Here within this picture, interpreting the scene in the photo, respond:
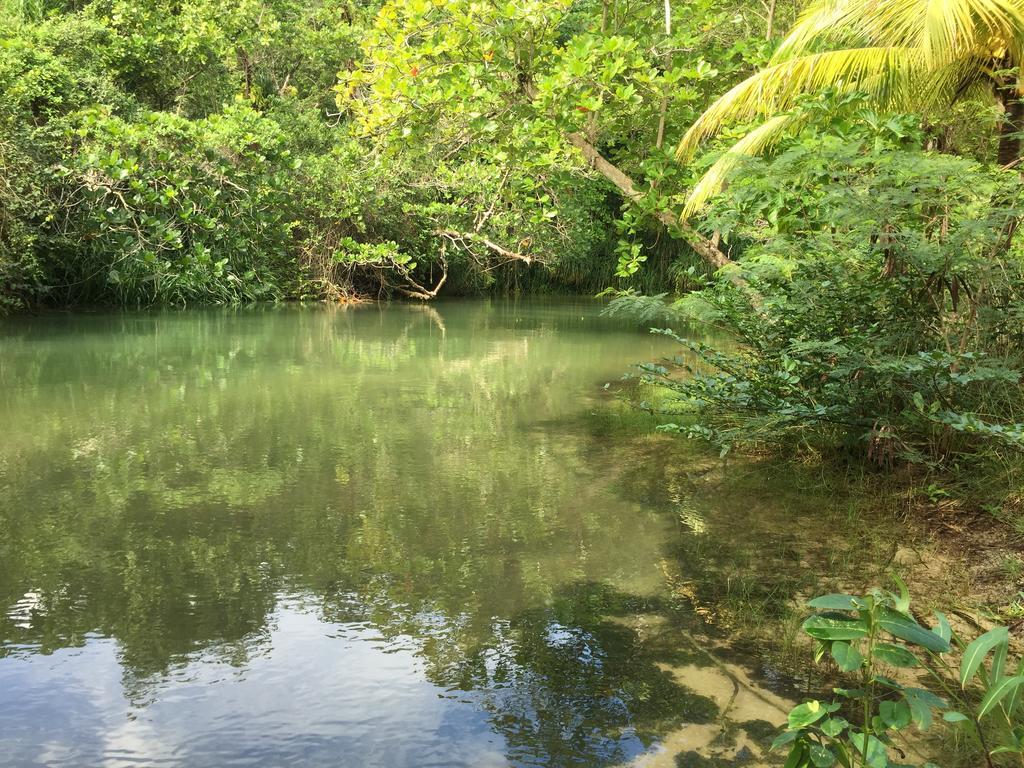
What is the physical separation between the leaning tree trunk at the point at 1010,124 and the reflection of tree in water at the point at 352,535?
2.90 m

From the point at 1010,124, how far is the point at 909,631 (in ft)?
15.7

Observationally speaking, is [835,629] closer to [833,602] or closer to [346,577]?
[833,602]

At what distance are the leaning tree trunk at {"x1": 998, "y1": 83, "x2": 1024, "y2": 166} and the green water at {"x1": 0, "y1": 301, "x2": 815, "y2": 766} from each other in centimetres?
267

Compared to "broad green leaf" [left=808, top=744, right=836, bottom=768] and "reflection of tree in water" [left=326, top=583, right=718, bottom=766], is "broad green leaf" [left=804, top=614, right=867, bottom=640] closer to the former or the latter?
"broad green leaf" [left=808, top=744, right=836, bottom=768]

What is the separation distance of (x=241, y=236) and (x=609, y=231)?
29.5ft

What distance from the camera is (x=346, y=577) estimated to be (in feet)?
11.8

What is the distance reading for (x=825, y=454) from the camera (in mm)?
5352

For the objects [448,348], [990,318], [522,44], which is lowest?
[448,348]

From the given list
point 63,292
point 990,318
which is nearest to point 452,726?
point 990,318

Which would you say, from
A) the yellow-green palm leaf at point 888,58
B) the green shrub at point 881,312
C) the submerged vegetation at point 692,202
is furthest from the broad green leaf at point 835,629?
the yellow-green palm leaf at point 888,58

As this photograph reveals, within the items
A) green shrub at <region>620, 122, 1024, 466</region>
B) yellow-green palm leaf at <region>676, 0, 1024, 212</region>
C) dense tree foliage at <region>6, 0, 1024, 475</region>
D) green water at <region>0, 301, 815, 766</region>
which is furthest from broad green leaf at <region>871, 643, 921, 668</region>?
yellow-green palm leaf at <region>676, 0, 1024, 212</region>

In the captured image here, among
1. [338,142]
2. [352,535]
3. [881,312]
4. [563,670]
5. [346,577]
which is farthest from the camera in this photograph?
[338,142]

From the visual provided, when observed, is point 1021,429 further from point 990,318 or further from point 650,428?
point 650,428

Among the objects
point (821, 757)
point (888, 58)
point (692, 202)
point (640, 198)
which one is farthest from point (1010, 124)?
point (821, 757)
